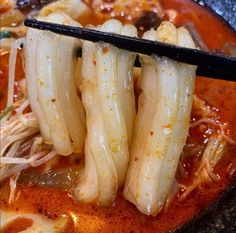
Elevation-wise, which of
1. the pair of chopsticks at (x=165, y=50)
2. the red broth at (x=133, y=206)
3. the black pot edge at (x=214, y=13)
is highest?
the pair of chopsticks at (x=165, y=50)

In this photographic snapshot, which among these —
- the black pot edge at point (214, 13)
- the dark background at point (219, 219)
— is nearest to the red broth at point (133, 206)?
the dark background at point (219, 219)

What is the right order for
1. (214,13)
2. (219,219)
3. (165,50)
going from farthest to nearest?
1. (214,13)
2. (219,219)
3. (165,50)

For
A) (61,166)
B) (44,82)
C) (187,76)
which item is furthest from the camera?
(61,166)

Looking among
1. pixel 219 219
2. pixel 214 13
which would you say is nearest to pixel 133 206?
pixel 219 219

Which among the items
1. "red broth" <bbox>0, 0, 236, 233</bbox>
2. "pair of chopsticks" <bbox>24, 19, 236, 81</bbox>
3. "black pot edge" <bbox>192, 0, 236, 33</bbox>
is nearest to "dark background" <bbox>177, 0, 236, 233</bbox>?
"red broth" <bbox>0, 0, 236, 233</bbox>

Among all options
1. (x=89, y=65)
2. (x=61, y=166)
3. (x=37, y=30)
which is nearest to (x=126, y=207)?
(x=61, y=166)

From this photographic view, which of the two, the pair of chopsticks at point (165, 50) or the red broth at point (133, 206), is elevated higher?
the pair of chopsticks at point (165, 50)

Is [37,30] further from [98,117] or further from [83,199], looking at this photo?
[83,199]

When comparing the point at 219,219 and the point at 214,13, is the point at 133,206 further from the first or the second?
the point at 214,13

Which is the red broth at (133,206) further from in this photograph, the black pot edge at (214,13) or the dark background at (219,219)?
the black pot edge at (214,13)
